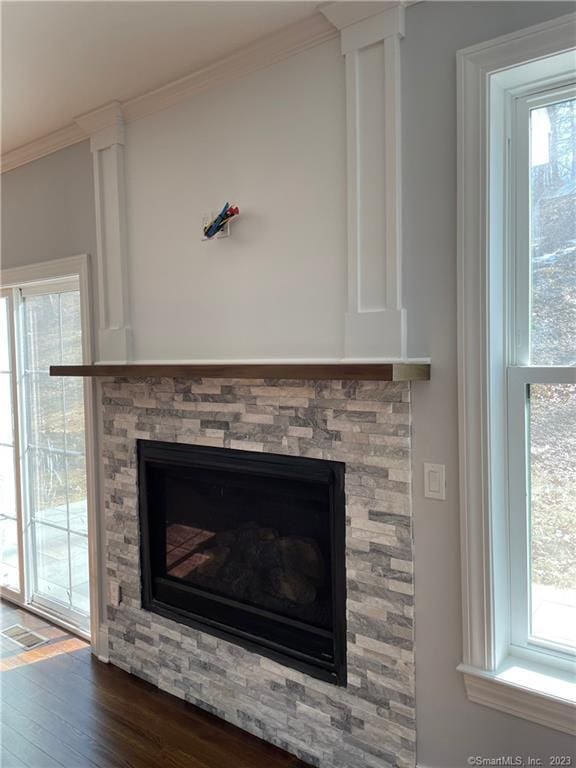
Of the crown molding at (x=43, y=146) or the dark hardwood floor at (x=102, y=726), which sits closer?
the dark hardwood floor at (x=102, y=726)

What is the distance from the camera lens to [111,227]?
2.78 metres

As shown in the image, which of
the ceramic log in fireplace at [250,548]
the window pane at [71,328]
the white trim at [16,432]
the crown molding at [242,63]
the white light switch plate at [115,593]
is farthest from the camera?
the white trim at [16,432]

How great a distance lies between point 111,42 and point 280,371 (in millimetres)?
1403

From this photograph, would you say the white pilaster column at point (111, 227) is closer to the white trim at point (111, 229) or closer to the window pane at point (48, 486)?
the white trim at point (111, 229)

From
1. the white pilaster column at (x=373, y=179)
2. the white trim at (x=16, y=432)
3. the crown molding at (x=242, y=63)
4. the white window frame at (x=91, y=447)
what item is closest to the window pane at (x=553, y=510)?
the white pilaster column at (x=373, y=179)

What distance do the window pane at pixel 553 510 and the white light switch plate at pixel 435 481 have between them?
0.89 ft

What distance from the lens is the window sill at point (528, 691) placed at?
1655 millimetres

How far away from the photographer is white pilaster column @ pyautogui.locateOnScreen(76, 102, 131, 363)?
2.72 m

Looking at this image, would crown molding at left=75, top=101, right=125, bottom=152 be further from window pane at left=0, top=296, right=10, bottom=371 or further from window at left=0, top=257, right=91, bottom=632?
window pane at left=0, top=296, right=10, bottom=371

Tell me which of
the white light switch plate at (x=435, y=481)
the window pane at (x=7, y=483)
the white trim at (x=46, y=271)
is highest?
the white trim at (x=46, y=271)

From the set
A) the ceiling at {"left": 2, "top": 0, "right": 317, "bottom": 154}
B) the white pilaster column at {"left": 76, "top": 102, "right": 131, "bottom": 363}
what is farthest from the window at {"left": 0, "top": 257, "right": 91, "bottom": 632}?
the ceiling at {"left": 2, "top": 0, "right": 317, "bottom": 154}

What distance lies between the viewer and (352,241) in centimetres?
198

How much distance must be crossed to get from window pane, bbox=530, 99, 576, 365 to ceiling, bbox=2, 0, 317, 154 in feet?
2.93

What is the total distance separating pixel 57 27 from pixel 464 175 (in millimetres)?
1524
